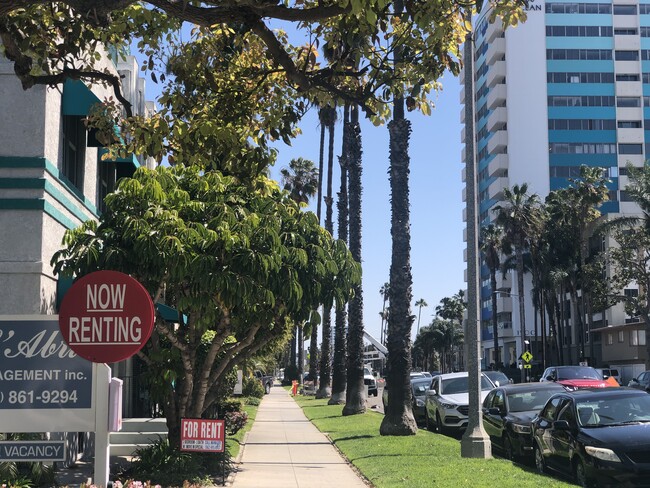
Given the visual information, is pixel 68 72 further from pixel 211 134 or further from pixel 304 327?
pixel 304 327

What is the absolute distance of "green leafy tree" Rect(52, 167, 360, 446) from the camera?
42.2 feet

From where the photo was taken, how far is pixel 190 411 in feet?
49.8

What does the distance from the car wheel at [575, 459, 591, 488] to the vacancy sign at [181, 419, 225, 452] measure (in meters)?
5.07

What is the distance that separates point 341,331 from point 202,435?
89.8 feet

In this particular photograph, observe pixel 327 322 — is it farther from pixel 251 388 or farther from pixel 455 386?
pixel 455 386

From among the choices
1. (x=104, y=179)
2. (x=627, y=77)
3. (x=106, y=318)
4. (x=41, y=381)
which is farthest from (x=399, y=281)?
(x=627, y=77)

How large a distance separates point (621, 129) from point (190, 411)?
92.1 metres

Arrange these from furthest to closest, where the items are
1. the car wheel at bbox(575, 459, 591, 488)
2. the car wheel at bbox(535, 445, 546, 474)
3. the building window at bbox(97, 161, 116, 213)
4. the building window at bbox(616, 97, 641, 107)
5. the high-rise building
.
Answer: the building window at bbox(616, 97, 641, 107) → the high-rise building → the building window at bbox(97, 161, 116, 213) → the car wheel at bbox(535, 445, 546, 474) → the car wheel at bbox(575, 459, 591, 488)

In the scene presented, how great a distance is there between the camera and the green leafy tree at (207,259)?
12852mm

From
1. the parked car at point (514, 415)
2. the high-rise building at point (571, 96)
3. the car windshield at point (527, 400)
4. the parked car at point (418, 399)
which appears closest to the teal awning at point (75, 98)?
the parked car at point (514, 415)

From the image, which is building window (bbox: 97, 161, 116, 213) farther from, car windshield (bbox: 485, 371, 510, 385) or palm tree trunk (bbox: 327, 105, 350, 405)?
palm tree trunk (bbox: 327, 105, 350, 405)

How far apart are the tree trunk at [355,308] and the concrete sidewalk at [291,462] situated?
186 inches

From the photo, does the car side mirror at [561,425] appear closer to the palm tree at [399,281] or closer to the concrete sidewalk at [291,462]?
the concrete sidewalk at [291,462]

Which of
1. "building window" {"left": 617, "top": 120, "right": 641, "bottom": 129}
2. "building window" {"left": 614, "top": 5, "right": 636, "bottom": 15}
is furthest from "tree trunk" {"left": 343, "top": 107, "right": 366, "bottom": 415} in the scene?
"building window" {"left": 614, "top": 5, "right": 636, "bottom": 15}
